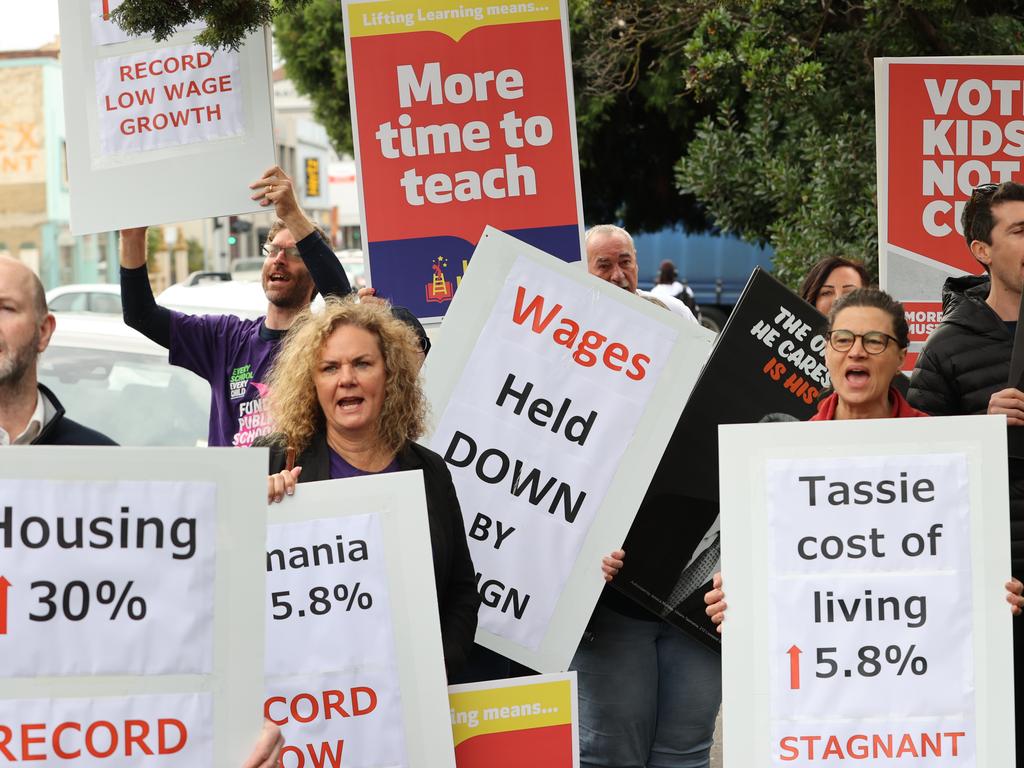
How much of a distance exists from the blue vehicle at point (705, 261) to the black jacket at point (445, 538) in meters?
20.6

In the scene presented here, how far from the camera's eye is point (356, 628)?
3229 millimetres

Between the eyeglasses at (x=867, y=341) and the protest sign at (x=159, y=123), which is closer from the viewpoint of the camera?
the eyeglasses at (x=867, y=341)

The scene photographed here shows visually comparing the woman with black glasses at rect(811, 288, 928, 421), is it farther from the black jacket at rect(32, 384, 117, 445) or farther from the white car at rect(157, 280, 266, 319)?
the white car at rect(157, 280, 266, 319)

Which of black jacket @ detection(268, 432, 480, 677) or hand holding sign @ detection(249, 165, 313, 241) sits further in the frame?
hand holding sign @ detection(249, 165, 313, 241)

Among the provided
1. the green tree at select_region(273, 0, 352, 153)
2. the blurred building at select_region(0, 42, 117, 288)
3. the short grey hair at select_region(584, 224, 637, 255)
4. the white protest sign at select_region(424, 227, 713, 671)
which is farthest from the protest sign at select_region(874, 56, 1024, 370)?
the blurred building at select_region(0, 42, 117, 288)

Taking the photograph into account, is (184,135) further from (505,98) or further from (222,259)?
(222,259)

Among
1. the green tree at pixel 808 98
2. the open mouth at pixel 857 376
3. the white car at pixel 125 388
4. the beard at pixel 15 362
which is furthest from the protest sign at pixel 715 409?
the green tree at pixel 808 98

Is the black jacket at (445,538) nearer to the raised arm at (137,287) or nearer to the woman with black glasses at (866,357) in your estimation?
the woman with black glasses at (866,357)

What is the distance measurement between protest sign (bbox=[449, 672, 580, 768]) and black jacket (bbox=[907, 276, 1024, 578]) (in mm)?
1249

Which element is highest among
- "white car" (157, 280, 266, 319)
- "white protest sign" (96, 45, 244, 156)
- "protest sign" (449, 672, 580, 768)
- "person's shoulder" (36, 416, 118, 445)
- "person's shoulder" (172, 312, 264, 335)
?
"white protest sign" (96, 45, 244, 156)

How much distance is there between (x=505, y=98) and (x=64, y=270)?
45.4 m

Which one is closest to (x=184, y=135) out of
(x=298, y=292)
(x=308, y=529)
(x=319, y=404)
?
(x=298, y=292)

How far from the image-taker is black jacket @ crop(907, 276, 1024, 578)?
3783 millimetres

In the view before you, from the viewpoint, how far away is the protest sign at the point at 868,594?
3.14 metres
